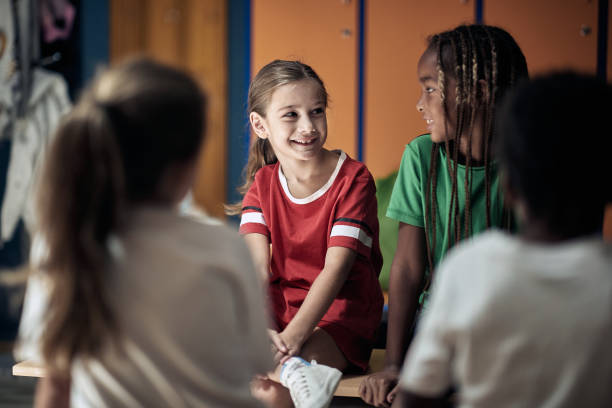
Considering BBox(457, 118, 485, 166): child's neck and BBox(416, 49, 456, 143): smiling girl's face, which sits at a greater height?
BBox(416, 49, 456, 143): smiling girl's face

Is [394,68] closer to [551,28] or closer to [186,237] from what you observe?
[551,28]

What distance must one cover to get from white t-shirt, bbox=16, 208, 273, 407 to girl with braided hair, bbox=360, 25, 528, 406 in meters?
0.61

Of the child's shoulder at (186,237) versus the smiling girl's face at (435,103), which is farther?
the smiling girl's face at (435,103)

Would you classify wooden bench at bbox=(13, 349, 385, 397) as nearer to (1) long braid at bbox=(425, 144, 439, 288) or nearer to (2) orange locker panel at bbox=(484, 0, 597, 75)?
(1) long braid at bbox=(425, 144, 439, 288)

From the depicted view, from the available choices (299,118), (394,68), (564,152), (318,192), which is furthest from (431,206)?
(394,68)

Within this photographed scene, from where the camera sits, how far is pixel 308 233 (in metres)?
1.54

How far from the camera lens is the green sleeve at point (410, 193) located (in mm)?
1437

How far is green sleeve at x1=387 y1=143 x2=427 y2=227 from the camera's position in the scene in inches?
56.6

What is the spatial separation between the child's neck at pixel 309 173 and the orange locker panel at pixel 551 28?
167 centimetres

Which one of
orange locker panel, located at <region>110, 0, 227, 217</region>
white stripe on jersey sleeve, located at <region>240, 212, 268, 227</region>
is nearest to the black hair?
white stripe on jersey sleeve, located at <region>240, 212, 268, 227</region>

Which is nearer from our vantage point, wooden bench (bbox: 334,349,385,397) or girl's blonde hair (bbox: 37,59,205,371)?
girl's blonde hair (bbox: 37,59,205,371)

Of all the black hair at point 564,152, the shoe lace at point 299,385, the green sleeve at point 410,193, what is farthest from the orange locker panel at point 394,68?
the black hair at point 564,152

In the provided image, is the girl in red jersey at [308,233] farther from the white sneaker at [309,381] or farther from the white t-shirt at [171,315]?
the white t-shirt at [171,315]

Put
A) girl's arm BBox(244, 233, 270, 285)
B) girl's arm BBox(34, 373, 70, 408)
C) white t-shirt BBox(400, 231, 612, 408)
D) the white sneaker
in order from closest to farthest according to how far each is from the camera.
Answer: white t-shirt BBox(400, 231, 612, 408) → girl's arm BBox(34, 373, 70, 408) → the white sneaker → girl's arm BBox(244, 233, 270, 285)
